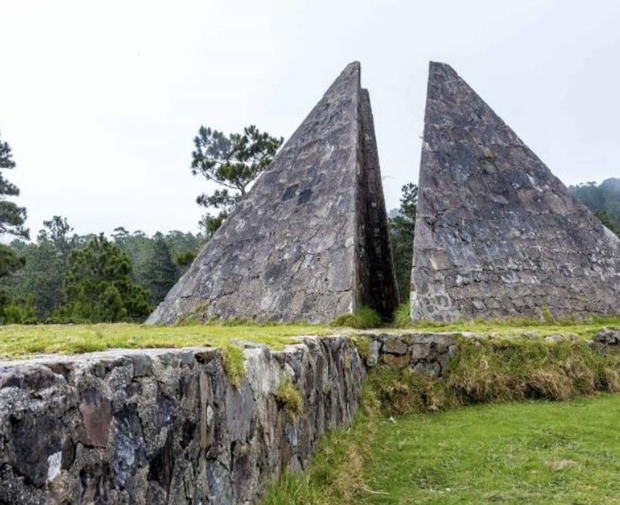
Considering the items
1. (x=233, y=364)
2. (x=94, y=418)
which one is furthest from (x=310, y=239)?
(x=94, y=418)

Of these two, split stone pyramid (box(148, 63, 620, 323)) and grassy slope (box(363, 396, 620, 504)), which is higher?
split stone pyramid (box(148, 63, 620, 323))

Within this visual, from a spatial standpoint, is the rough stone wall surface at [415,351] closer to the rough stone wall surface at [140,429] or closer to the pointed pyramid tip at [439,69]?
the rough stone wall surface at [140,429]

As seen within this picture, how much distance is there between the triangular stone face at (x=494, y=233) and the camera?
9188 mm

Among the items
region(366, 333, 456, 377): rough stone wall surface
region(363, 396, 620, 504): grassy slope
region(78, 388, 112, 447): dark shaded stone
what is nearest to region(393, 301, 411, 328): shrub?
region(366, 333, 456, 377): rough stone wall surface

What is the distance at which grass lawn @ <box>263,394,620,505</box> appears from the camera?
3.52 meters

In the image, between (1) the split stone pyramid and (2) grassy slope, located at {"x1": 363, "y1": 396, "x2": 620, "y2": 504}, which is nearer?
(2) grassy slope, located at {"x1": 363, "y1": 396, "x2": 620, "y2": 504}

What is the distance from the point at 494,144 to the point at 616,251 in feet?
10.5

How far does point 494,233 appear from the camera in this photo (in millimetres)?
10195

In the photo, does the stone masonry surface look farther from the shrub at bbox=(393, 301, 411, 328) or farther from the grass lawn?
the shrub at bbox=(393, 301, 411, 328)

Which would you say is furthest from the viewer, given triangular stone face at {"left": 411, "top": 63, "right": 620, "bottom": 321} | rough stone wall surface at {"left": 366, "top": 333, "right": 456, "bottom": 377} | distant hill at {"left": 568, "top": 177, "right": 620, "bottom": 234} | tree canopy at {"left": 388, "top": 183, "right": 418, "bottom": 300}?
distant hill at {"left": 568, "top": 177, "right": 620, "bottom": 234}

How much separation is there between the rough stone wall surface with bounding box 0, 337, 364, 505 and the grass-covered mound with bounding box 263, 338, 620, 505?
50 centimetres

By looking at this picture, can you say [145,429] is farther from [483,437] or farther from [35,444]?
[483,437]

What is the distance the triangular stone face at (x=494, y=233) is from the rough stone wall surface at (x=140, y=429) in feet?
20.3

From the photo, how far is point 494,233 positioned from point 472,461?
6.50 m
